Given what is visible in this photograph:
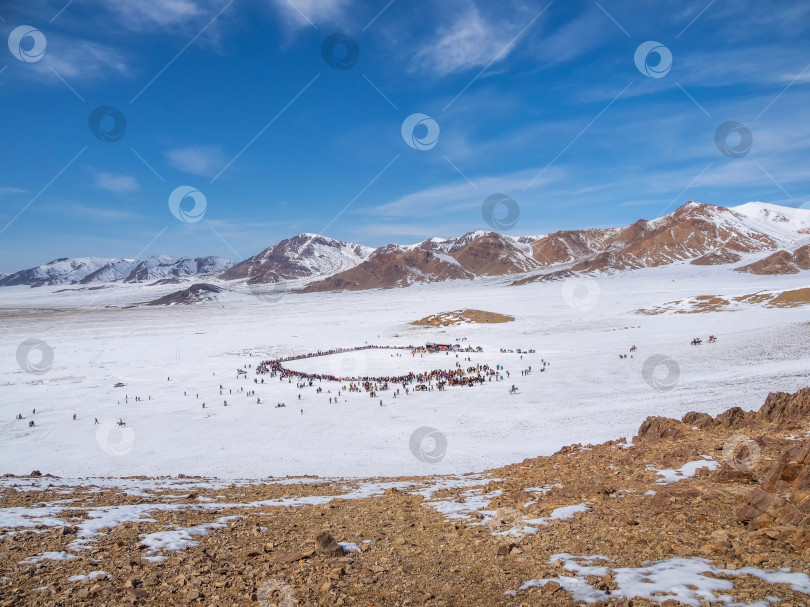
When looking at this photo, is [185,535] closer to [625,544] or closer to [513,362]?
[625,544]

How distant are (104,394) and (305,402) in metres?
18.8

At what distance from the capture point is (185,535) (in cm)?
889

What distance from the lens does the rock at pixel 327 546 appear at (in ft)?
25.5

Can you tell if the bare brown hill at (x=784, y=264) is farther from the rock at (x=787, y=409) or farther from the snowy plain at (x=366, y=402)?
the rock at (x=787, y=409)

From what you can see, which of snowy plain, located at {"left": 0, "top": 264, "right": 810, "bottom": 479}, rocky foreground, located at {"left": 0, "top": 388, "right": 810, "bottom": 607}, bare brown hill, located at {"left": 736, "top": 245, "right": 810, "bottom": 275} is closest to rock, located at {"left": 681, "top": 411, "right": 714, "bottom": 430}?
rocky foreground, located at {"left": 0, "top": 388, "right": 810, "bottom": 607}

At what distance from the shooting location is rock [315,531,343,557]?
7785mm

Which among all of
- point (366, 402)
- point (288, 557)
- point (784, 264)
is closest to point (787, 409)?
point (288, 557)

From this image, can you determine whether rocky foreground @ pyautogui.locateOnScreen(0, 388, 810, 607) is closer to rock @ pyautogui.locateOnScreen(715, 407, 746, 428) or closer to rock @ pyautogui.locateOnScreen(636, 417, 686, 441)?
rock @ pyautogui.locateOnScreen(636, 417, 686, 441)

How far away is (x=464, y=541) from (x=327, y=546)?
2.40 metres

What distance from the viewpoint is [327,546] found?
7.89m

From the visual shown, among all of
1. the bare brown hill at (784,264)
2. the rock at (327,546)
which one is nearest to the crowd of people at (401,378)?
the rock at (327,546)

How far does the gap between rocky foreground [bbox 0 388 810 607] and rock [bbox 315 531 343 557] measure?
0.10 feet

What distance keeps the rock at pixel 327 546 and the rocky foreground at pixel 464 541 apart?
0.03 metres

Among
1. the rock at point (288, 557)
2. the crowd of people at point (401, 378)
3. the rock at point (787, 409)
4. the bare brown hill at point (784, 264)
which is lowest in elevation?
the rock at point (288, 557)
